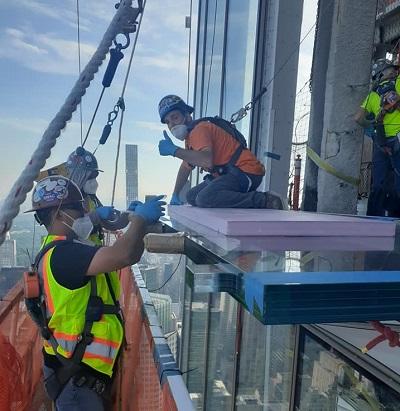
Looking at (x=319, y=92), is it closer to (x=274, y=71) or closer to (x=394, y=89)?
(x=394, y=89)

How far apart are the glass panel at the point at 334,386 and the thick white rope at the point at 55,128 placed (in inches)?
87.1

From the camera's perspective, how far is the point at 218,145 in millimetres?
3889

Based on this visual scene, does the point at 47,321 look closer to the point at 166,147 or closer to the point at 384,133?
the point at 166,147

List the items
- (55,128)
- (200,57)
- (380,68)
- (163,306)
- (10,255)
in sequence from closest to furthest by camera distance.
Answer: (55,128), (10,255), (380,68), (163,306), (200,57)

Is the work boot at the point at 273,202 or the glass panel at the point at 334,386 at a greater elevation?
the work boot at the point at 273,202

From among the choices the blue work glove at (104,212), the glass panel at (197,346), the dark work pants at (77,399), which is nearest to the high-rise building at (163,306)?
the glass panel at (197,346)

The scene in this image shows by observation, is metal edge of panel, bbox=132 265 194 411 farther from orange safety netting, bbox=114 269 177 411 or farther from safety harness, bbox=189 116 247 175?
safety harness, bbox=189 116 247 175

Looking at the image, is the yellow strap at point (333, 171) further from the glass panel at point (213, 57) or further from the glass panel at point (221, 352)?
the glass panel at point (213, 57)

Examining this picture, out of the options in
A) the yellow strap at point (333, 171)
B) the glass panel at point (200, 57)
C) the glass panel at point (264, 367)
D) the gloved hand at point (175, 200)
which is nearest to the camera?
the yellow strap at point (333, 171)

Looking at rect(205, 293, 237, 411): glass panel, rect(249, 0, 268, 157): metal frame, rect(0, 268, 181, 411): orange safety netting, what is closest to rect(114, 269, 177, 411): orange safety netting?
rect(0, 268, 181, 411): orange safety netting

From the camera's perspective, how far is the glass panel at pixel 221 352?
18.9 ft

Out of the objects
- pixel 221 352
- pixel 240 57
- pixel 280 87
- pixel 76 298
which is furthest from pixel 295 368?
pixel 240 57

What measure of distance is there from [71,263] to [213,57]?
856 cm

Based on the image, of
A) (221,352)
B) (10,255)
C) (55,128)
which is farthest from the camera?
(221,352)
